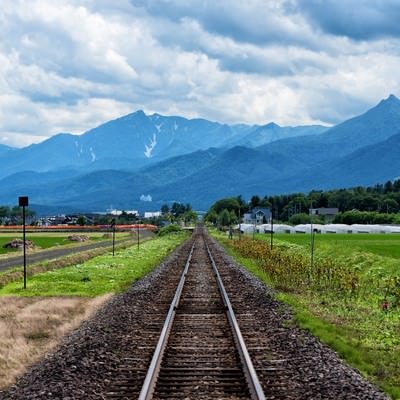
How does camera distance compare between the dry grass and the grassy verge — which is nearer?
the dry grass

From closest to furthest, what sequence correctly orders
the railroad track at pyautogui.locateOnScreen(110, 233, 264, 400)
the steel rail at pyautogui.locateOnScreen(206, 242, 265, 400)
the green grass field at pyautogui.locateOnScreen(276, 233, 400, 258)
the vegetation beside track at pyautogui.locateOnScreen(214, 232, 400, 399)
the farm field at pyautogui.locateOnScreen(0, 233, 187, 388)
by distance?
the steel rail at pyautogui.locateOnScreen(206, 242, 265, 400) → the railroad track at pyautogui.locateOnScreen(110, 233, 264, 400) → the vegetation beside track at pyautogui.locateOnScreen(214, 232, 400, 399) → the farm field at pyautogui.locateOnScreen(0, 233, 187, 388) → the green grass field at pyautogui.locateOnScreen(276, 233, 400, 258)

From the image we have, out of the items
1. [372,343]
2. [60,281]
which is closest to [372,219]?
[60,281]

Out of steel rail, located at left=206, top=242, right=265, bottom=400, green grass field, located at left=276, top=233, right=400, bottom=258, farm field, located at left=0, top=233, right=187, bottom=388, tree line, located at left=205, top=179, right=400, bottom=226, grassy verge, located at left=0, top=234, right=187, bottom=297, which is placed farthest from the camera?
tree line, located at left=205, top=179, right=400, bottom=226

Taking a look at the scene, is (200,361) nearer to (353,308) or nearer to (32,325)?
(32,325)

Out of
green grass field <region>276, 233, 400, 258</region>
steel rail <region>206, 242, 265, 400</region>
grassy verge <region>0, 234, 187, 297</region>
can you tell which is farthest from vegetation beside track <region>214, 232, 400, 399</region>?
green grass field <region>276, 233, 400, 258</region>

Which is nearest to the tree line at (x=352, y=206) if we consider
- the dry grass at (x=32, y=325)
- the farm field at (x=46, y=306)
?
the farm field at (x=46, y=306)

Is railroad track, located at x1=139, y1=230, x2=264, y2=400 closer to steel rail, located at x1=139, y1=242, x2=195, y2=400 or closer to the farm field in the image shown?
steel rail, located at x1=139, y1=242, x2=195, y2=400

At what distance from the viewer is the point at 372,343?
38.8 feet

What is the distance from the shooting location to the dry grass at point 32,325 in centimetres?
1038

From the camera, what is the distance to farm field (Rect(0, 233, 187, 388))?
1106cm

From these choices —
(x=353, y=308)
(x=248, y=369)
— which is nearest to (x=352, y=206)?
(x=353, y=308)

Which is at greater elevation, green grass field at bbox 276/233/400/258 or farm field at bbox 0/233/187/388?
green grass field at bbox 276/233/400/258

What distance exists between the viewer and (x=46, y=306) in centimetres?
1711

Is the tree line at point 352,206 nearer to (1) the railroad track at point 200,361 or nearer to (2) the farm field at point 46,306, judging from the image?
(2) the farm field at point 46,306
